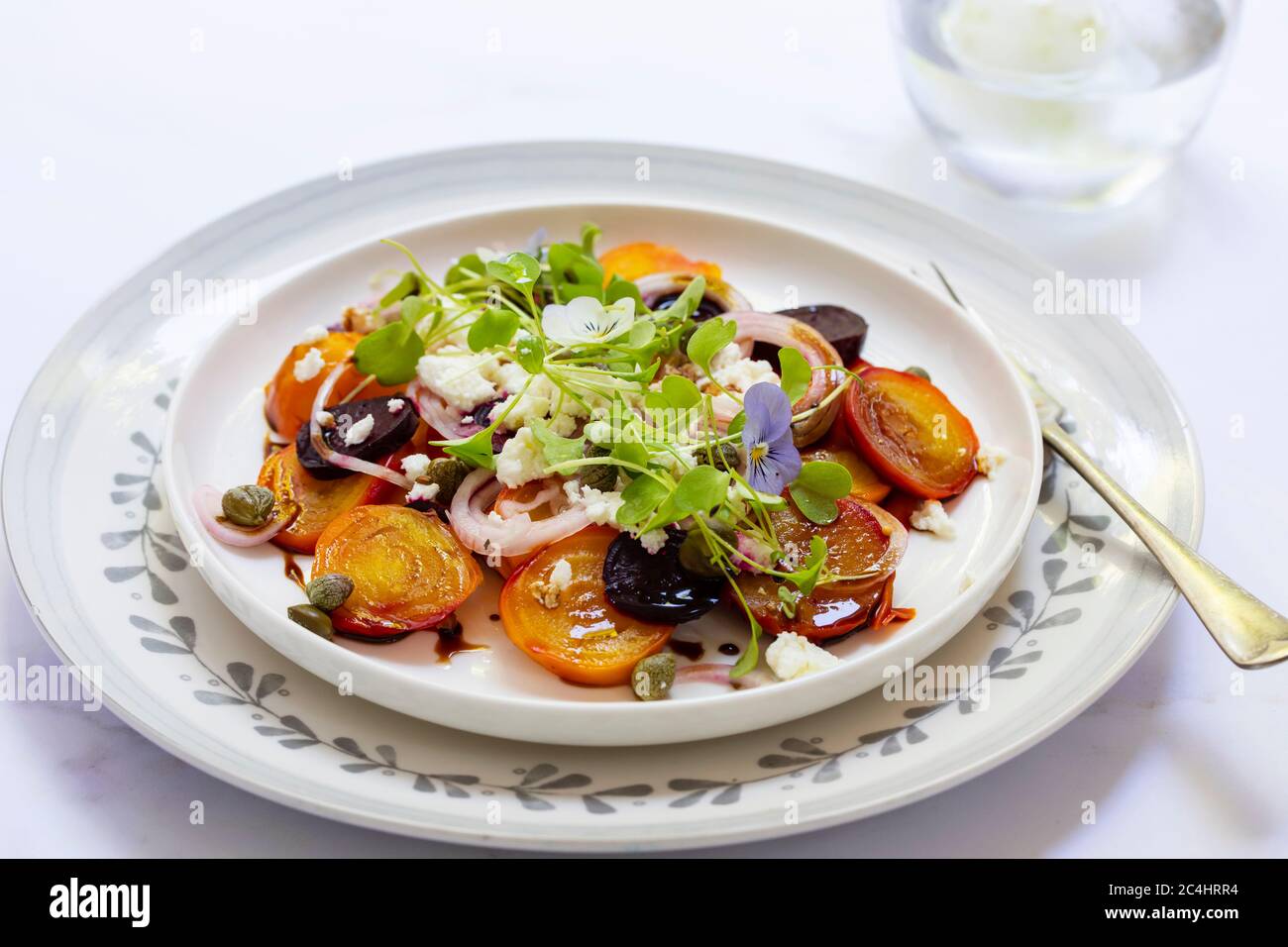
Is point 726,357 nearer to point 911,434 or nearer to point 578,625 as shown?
point 911,434

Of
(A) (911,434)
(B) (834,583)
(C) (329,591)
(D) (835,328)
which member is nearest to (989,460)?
(A) (911,434)

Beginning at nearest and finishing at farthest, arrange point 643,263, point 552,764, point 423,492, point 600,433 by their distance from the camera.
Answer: point 552,764
point 600,433
point 423,492
point 643,263

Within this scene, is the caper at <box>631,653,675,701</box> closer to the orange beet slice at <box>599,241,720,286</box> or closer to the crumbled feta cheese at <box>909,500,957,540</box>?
the crumbled feta cheese at <box>909,500,957,540</box>

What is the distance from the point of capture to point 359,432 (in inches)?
91.0

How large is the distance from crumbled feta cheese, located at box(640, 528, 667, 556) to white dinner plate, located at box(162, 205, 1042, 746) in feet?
0.53

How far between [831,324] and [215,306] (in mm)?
1376

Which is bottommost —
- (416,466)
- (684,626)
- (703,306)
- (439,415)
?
(684,626)

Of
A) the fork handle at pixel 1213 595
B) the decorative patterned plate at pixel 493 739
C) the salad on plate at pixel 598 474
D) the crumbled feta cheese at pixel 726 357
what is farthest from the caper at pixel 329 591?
the fork handle at pixel 1213 595

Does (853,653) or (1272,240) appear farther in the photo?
(1272,240)

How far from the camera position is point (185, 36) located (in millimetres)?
4352

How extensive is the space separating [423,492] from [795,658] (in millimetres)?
753

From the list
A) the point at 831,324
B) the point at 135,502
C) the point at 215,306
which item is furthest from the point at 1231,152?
the point at 135,502

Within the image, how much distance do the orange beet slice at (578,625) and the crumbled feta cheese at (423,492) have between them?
0.81ft

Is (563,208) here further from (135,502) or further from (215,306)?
(135,502)
